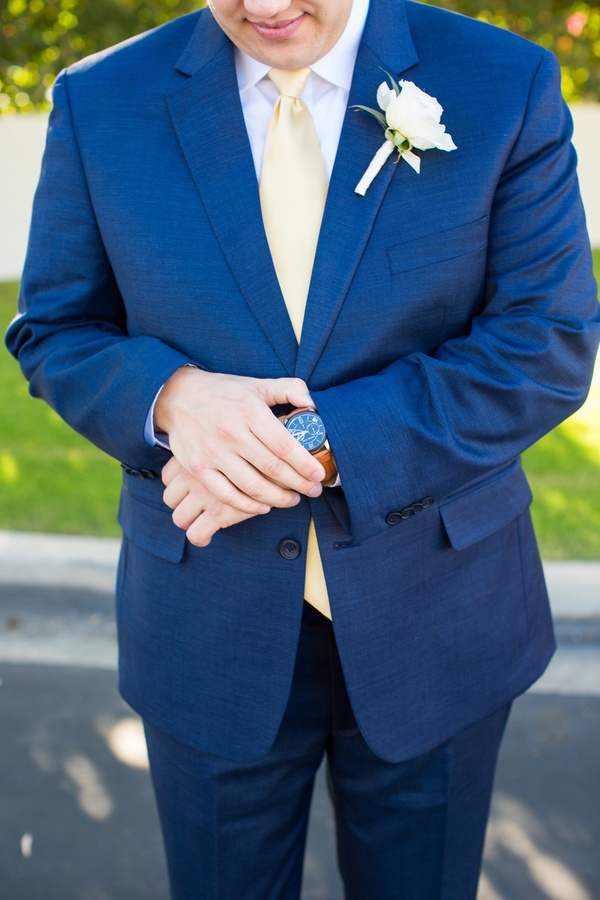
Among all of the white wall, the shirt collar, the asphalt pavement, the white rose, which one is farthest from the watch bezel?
the white wall

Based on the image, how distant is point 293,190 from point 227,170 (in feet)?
0.38

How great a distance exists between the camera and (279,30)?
1437mm

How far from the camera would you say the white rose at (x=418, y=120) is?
144 cm

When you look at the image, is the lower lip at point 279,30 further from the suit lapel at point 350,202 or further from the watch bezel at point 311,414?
the watch bezel at point 311,414

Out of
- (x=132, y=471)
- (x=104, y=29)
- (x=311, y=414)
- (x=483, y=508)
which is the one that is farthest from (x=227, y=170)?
(x=104, y=29)

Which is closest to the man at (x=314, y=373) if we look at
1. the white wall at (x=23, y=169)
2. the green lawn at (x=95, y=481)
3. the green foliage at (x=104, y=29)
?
the green lawn at (x=95, y=481)

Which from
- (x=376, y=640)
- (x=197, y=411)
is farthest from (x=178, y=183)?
(x=376, y=640)

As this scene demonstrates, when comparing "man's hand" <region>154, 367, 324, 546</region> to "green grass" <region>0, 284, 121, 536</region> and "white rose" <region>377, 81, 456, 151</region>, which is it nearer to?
"white rose" <region>377, 81, 456, 151</region>

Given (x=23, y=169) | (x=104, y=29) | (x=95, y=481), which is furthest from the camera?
(x=104, y=29)

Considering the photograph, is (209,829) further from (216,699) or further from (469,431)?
(469,431)

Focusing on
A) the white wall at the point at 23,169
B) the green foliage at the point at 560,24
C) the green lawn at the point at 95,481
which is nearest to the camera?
the green lawn at the point at 95,481

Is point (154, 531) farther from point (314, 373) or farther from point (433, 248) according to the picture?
point (433, 248)

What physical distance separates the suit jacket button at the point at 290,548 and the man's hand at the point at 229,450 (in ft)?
0.41

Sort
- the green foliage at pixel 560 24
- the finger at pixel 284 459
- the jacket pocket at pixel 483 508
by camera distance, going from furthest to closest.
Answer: the green foliage at pixel 560 24
the jacket pocket at pixel 483 508
the finger at pixel 284 459
